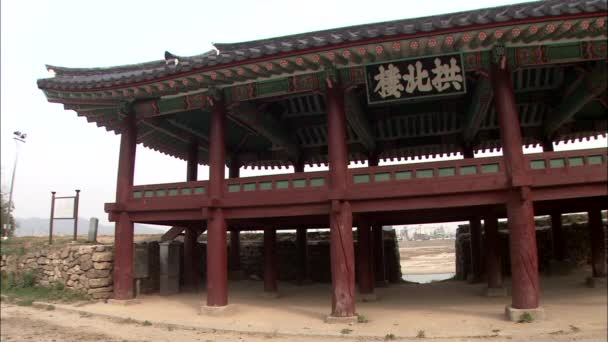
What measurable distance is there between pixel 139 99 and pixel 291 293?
30.7 feet

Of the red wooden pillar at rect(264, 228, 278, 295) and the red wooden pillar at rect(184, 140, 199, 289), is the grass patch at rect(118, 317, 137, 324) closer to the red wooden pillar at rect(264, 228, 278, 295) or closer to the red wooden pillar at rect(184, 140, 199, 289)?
the red wooden pillar at rect(184, 140, 199, 289)

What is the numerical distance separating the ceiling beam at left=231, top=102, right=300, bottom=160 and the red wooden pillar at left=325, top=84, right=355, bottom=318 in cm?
343

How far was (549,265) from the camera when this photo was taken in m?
18.7

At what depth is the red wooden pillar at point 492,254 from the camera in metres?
14.8

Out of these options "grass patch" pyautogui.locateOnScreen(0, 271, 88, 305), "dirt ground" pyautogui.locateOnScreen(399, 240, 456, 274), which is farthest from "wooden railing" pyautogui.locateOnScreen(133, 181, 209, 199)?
"dirt ground" pyautogui.locateOnScreen(399, 240, 456, 274)

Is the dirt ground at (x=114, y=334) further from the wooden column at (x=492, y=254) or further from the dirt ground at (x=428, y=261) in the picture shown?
the dirt ground at (x=428, y=261)

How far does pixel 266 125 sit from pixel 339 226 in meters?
5.74

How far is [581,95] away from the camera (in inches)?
504

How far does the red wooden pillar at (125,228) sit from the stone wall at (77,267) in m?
0.83

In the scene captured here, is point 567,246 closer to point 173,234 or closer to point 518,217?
point 518,217

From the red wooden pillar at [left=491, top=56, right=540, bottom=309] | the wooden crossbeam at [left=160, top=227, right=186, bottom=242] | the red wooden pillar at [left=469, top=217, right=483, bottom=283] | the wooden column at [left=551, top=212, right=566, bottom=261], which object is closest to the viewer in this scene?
the red wooden pillar at [left=491, top=56, right=540, bottom=309]

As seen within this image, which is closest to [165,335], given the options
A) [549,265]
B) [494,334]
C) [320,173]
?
[320,173]

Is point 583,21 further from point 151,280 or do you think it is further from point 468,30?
point 151,280

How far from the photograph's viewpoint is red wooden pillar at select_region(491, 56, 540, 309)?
10.2m
